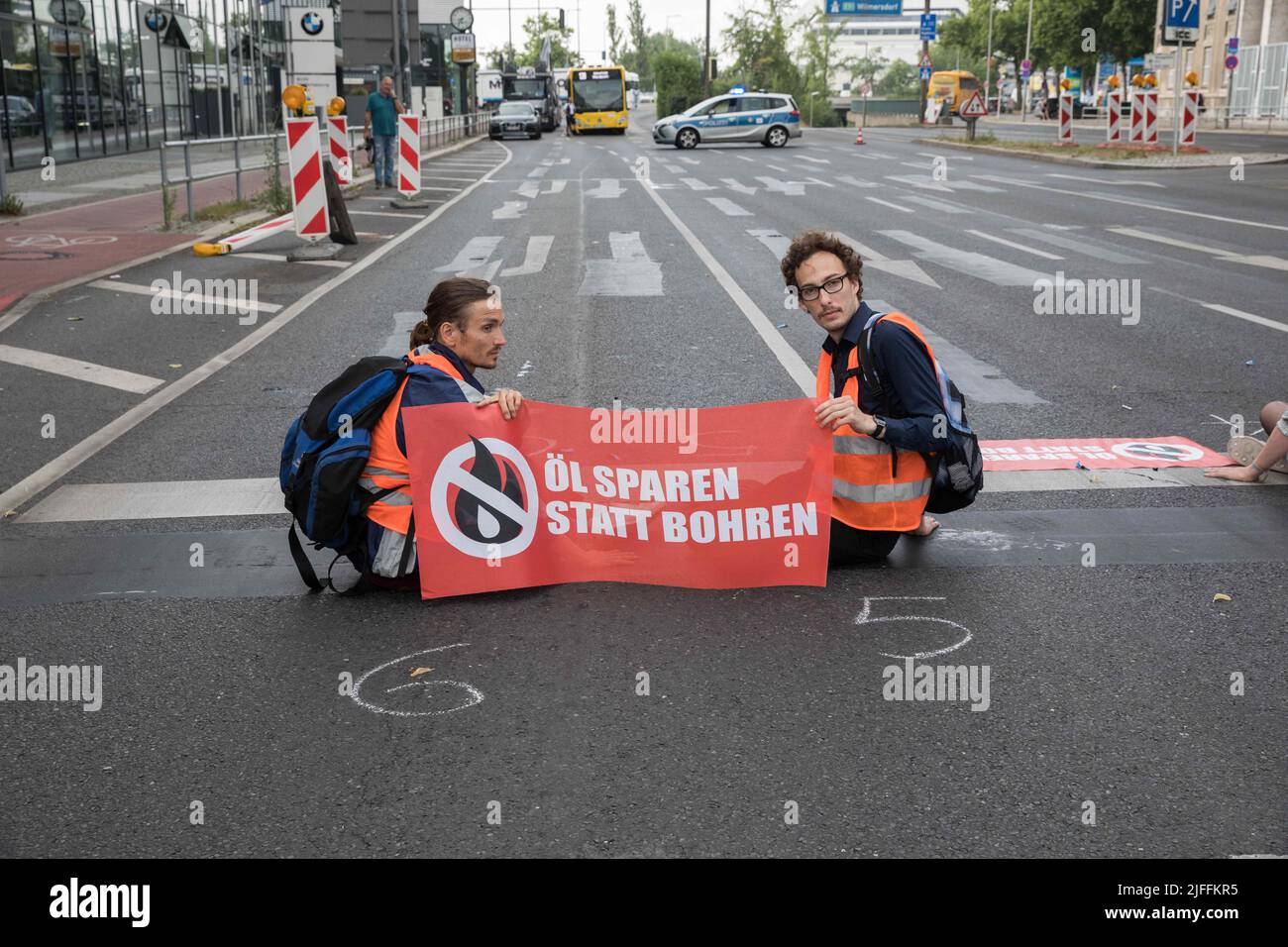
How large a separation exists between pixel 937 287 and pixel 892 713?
9.42 meters

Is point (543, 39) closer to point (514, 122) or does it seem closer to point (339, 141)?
point (514, 122)

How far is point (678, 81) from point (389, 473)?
7998cm

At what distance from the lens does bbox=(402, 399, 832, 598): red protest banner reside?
15.8 ft

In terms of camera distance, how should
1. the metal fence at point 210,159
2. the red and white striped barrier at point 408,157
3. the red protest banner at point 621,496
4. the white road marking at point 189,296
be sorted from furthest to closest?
1. the red and white striped barrier at point 408,157
2. the metal fence at point 210,159
3. the white road marking at point 189,296
4. the red protest banner at point 621,496

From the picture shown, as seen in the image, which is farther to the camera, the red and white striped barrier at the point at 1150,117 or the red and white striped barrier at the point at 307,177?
the red and white striped barrier at the point at 1150,117

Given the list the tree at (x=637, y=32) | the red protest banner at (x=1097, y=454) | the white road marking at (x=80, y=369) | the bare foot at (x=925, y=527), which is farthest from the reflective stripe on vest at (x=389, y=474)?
the tree at (x=637, y=32)

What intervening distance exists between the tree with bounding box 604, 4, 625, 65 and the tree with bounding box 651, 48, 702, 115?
7636 cm

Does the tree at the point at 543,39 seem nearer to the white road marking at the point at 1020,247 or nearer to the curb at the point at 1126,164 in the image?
the curb at the point at 1126,164

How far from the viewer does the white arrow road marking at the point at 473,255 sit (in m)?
14.2

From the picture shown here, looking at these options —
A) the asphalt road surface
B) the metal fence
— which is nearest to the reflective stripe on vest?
the asphalt road surface

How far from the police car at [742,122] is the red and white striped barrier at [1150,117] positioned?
1225 cm

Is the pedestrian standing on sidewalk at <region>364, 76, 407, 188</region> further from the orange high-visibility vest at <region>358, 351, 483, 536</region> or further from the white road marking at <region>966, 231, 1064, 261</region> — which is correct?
the orange high-visibility vest at <region>358, 351, 483, 536</region>
